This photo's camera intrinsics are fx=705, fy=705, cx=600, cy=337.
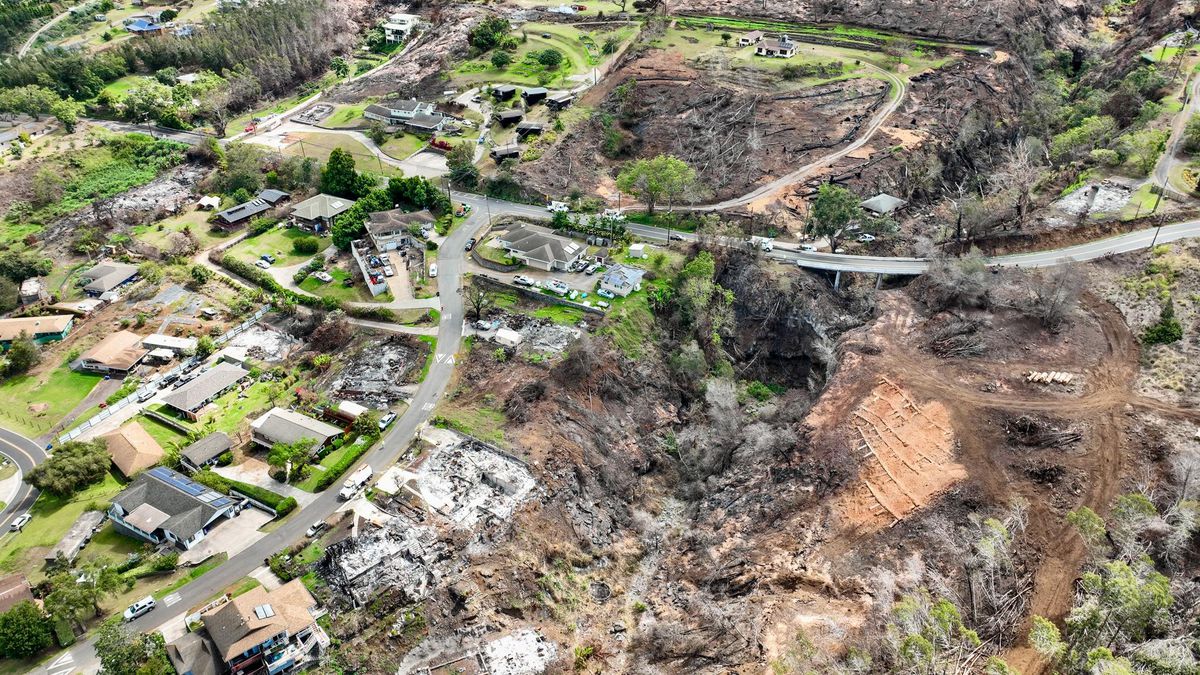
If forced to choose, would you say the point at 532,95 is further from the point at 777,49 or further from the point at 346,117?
the point at 777,49

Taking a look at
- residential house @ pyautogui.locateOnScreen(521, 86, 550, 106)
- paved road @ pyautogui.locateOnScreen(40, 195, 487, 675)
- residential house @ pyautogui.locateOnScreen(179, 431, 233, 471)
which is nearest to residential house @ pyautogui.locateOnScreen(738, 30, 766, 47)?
residential house @ pyautogui.locateOnScreen(521, 86, 550, 106)

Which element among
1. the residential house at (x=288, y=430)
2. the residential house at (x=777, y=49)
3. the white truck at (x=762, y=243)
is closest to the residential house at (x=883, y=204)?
the white truck at (x=762, y=243)

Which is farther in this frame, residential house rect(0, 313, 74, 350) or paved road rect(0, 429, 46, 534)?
residential house rect(0, 313, 74, 350)

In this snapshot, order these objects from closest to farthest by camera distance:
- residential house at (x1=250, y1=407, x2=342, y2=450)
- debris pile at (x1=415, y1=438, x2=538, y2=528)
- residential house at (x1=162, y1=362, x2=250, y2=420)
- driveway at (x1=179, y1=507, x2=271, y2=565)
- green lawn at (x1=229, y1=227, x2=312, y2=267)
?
driveway at (x1=179, y1=507, x2=271, y2=565) < debris pile at (x1=415, y1=438, x2=538, y2=528) < residential house at (x1=250, y1=407, x2=342, y2=450) < residential house at (x1=162, y1=362, x2=250, y2=420) < green lawn at (x1=229, y1=227, x2=312, y2=267)

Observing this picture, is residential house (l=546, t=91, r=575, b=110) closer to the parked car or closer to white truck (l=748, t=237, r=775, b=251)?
white truck (l=748, t=237, r=775, b=251)

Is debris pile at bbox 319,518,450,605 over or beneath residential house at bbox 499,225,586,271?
beneath

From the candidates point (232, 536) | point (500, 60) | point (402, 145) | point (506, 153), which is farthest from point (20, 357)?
point (500, 60)
